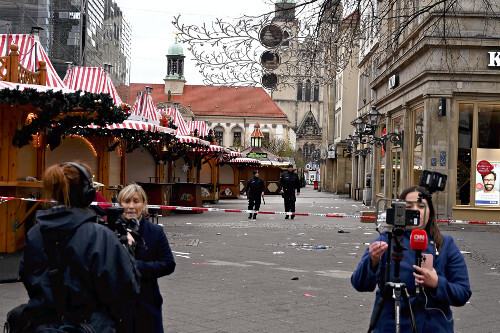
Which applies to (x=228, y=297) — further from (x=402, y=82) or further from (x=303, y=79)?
(x=402, y=82)

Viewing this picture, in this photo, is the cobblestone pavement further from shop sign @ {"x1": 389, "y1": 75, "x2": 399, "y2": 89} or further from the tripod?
shop sign @ {"x1": 389, "y1": 75, "x2": 399, "y2": 89}

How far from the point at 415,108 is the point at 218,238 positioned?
9.47 meters

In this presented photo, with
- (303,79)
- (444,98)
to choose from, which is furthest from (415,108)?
(303,79)

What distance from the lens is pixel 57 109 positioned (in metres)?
12.2

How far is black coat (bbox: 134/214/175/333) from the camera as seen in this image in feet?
16.1

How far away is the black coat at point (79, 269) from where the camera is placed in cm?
351

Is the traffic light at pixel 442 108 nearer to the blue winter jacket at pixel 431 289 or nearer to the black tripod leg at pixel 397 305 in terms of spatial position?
the blue winter jacket at pixel 431 289

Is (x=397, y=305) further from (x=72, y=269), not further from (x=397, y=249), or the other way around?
(x=72, y=269)

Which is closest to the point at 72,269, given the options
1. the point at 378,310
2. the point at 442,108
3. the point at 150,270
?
the point at 150,270

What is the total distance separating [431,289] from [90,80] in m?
21.2

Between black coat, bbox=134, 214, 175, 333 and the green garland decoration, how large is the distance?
6861mm

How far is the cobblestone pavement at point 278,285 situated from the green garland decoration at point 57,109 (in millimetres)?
2358

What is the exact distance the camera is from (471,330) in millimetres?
7418

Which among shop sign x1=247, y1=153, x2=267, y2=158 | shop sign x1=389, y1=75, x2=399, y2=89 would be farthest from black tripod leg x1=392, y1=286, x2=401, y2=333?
shop sign x1=247, y1=153, x2=267, y2=158
